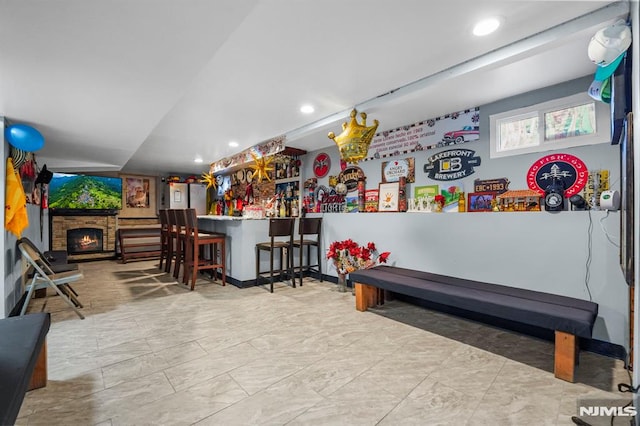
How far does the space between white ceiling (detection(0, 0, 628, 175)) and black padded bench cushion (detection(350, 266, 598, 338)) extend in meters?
1.86

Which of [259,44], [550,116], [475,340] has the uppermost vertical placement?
[259,44]

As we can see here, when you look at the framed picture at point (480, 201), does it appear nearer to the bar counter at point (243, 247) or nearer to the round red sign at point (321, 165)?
the round red sign at point (321, 165)

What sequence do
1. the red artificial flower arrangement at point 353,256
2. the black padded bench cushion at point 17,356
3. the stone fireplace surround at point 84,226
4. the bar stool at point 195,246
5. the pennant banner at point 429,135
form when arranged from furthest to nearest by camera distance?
the stone fireplace surround at point 84,226 → the bar stool at point 195,246 → the red artificial flower arrangement at point 353,256 → the pennant banner at point 429,135 → the black padded bench cushion at point 17,356

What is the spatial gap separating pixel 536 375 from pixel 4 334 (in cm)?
323

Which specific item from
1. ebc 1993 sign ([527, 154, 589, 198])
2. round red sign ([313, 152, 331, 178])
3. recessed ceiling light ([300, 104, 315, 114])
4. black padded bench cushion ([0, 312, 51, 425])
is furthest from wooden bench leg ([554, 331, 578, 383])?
round red sign ([313, 152, 331, 178])

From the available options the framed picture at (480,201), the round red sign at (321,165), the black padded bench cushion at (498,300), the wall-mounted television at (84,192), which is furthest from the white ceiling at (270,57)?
the wall-mounted television at (84,192)

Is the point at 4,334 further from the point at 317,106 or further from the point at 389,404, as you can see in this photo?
the point at 317,106

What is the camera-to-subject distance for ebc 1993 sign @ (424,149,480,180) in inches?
132

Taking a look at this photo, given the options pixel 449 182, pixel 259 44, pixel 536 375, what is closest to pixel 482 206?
pixel 449 182

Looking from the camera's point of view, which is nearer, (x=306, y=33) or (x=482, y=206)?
(x=306, y=33)

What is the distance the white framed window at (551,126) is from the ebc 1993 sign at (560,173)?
120 mm

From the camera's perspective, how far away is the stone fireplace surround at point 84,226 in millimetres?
6789

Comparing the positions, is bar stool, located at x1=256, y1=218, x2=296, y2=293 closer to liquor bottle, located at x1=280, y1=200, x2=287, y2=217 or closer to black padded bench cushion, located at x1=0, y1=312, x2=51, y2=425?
liquor bottle, located at x1=280, y1=200, x2=287, y2=217

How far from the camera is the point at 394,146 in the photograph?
162 inches
